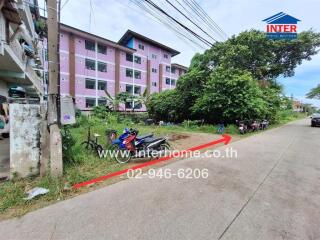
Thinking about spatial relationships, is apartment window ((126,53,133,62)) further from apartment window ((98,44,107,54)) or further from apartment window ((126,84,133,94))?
apartment window ((126,84,133,94))

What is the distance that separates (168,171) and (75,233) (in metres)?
2.90

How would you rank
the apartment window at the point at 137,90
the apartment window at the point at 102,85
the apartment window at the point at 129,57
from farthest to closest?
the apartment window at the point at 137,90
the apartment window at the point at 129,57
the apartment window at the point at 102,85

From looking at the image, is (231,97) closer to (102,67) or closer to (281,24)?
(281,24)

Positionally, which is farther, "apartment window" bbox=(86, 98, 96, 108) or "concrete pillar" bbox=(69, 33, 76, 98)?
"apartment window" bbox=(86, 98, 96, 108)

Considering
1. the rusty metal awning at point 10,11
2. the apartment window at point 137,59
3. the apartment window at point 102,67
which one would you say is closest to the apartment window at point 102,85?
the apartment window at point 102,67

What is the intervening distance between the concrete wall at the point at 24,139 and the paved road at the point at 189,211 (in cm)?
161

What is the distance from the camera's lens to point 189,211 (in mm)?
3008

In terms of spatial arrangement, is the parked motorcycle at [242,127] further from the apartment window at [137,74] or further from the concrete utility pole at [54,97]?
the apartment window at [137,74]

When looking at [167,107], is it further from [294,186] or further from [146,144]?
[294,186]

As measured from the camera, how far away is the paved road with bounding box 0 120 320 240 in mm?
2488

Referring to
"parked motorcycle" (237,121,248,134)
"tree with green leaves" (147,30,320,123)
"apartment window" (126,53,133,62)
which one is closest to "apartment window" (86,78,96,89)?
"apartment window" (126,53,133,62)

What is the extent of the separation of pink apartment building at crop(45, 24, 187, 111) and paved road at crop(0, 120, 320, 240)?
20.9 metres

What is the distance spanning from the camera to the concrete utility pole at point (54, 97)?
4.04m

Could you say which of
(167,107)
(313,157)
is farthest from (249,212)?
(167,107)
